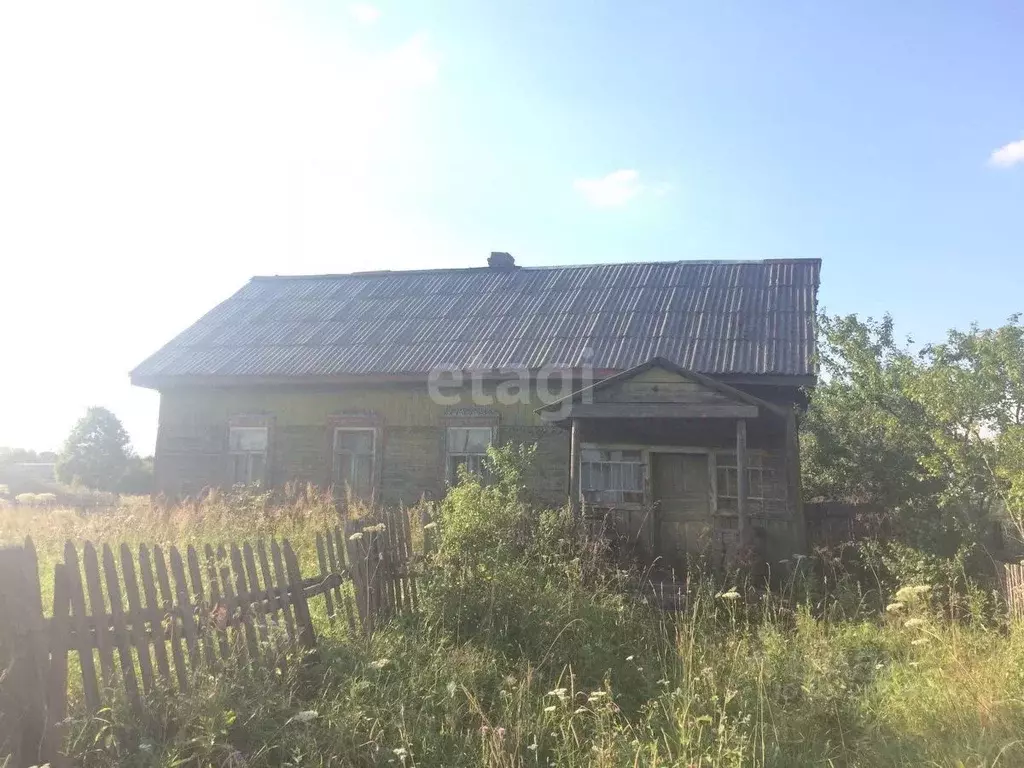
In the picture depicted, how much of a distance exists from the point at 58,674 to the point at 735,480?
8.66 metres

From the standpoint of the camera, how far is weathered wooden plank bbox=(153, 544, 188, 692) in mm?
3770

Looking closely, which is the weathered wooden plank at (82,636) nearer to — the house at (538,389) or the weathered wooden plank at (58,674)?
the weathered wooden plank at (58,674)

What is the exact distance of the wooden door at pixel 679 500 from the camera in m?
9.87

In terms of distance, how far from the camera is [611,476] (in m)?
10.3

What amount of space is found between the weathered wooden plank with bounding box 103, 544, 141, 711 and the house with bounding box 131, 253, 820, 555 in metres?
6.04

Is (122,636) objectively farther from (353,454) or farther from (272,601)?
(353,454)

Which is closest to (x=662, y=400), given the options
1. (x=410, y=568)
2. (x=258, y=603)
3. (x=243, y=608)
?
(x=410, y=568)

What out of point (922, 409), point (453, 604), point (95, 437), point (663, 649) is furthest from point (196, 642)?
point (95, 437)

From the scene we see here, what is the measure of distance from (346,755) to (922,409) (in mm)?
9902

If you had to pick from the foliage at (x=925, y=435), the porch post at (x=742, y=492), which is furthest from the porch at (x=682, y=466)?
the foliage at (x=925, y=435)

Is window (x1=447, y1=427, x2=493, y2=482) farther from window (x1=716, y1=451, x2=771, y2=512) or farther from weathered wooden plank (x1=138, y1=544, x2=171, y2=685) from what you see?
weathered wooden plank (x1=138, y1=544, x2=171, y2=685)

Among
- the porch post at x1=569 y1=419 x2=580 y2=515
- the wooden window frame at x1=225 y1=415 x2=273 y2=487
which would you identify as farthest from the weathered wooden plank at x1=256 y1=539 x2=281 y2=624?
the wooden window frame at x1=225 y1=415 x2=273 y2=487

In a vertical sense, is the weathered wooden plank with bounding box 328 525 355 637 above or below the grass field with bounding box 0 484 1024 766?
above

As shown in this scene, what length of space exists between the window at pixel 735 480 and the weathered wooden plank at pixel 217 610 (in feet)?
24.6
